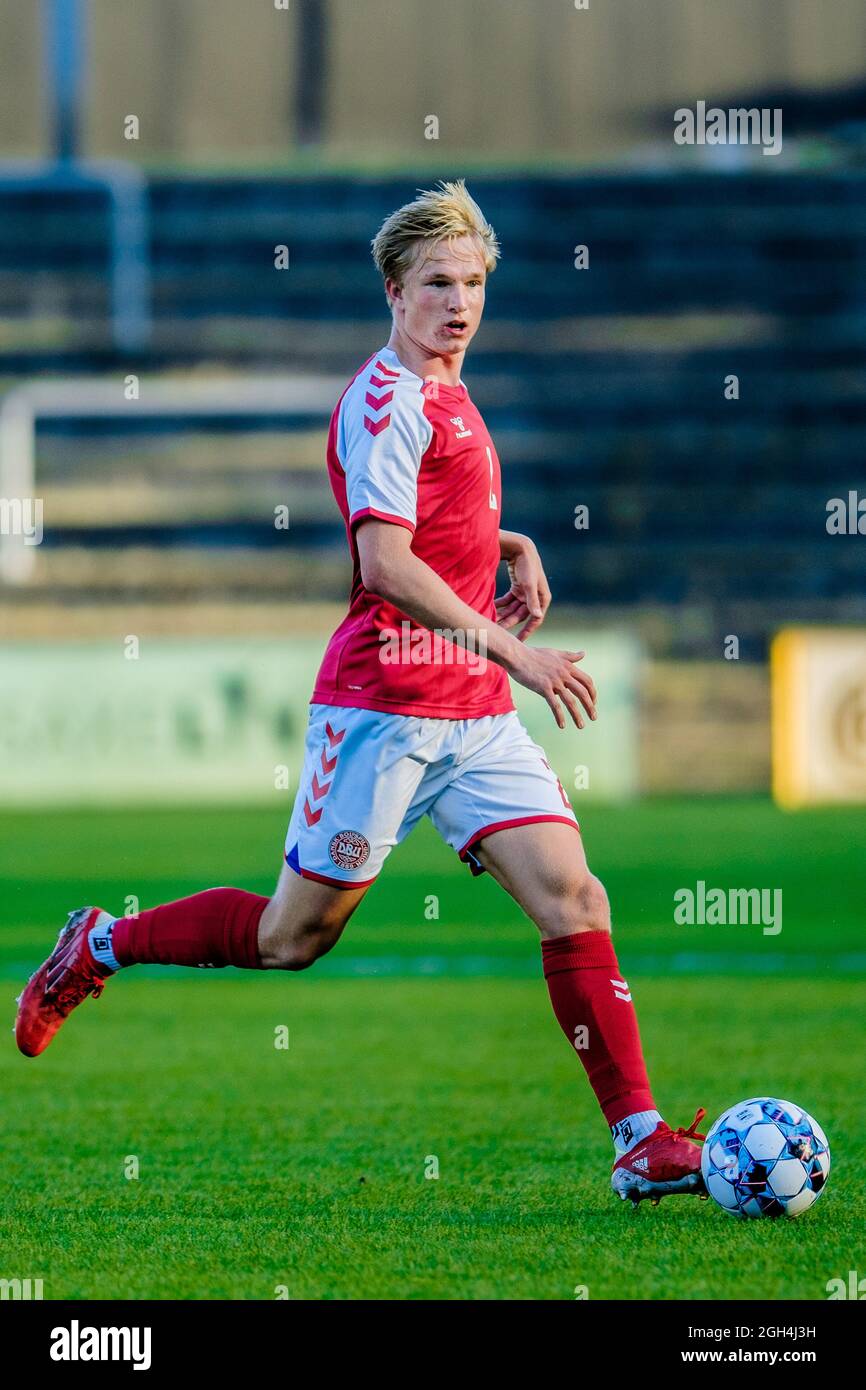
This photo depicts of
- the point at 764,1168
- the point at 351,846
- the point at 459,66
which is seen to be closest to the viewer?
the point at 764,1168

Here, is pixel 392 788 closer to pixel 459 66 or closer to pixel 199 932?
pixel 199 932

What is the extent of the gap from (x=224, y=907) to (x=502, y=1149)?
0.89 meters

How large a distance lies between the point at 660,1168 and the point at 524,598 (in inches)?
51.9

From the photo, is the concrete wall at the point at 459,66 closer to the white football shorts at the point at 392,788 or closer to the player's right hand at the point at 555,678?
the white football shorts at the point at 392,788

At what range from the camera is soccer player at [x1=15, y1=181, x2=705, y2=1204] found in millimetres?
4152

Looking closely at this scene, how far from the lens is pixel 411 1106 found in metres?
5.39

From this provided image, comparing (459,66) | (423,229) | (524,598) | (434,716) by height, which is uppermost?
(459,66)

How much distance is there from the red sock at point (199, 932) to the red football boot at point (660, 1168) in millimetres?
933

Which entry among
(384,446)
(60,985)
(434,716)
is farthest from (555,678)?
(60,985)

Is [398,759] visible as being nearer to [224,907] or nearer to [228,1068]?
[224,907]

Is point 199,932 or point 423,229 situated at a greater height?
point 423,229

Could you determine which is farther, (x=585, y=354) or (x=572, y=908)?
(x=585, y=354)

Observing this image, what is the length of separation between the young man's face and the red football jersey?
0.08 m

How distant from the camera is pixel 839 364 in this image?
2027cm
